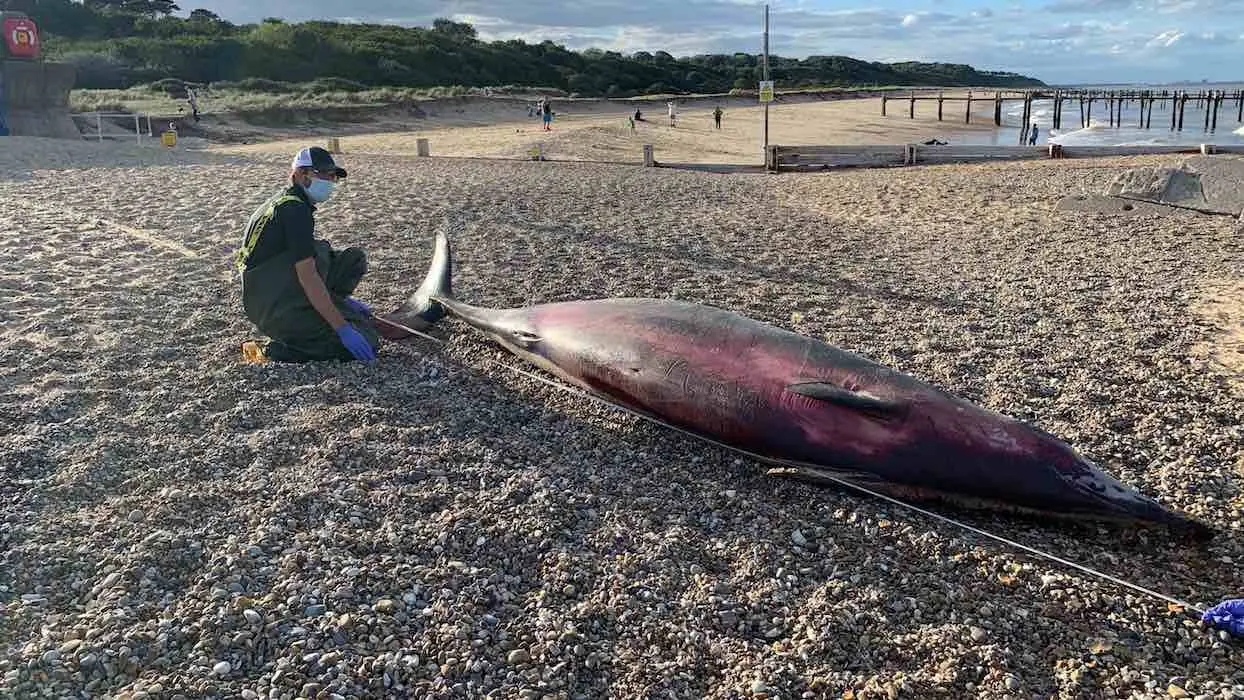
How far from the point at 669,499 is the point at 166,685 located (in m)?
2.36

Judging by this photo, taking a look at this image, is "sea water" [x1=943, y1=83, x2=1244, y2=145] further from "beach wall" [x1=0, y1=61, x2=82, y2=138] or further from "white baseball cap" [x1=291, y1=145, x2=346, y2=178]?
"beach wall" [x1=0, y1=61, x2=82, y2=138]

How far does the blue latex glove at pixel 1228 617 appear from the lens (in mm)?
3156

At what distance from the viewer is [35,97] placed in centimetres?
2370

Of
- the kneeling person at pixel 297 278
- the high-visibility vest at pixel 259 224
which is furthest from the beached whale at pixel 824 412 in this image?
the high-visibility vest at pixel 259 224

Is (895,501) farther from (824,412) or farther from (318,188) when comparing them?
(318,188)

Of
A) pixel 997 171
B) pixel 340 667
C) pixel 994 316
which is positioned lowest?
pixel 340 667

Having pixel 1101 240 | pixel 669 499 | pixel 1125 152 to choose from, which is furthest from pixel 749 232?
pixel 1125 152

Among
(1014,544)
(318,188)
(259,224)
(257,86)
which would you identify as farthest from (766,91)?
(257,86)

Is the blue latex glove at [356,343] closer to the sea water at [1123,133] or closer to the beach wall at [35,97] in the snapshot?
the beach wall at [35,97]

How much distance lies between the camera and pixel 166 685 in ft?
9.34

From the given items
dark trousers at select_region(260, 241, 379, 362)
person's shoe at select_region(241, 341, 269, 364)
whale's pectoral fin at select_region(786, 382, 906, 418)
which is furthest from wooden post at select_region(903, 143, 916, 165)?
person's shoe at select_region(241, 341, 269, 364)

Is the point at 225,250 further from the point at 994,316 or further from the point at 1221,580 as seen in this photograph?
the point at 1221,580

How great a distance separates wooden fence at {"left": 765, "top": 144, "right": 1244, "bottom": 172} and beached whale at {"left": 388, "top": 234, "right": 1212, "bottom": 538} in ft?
49.0

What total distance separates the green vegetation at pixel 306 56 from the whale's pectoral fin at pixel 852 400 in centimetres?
4938
